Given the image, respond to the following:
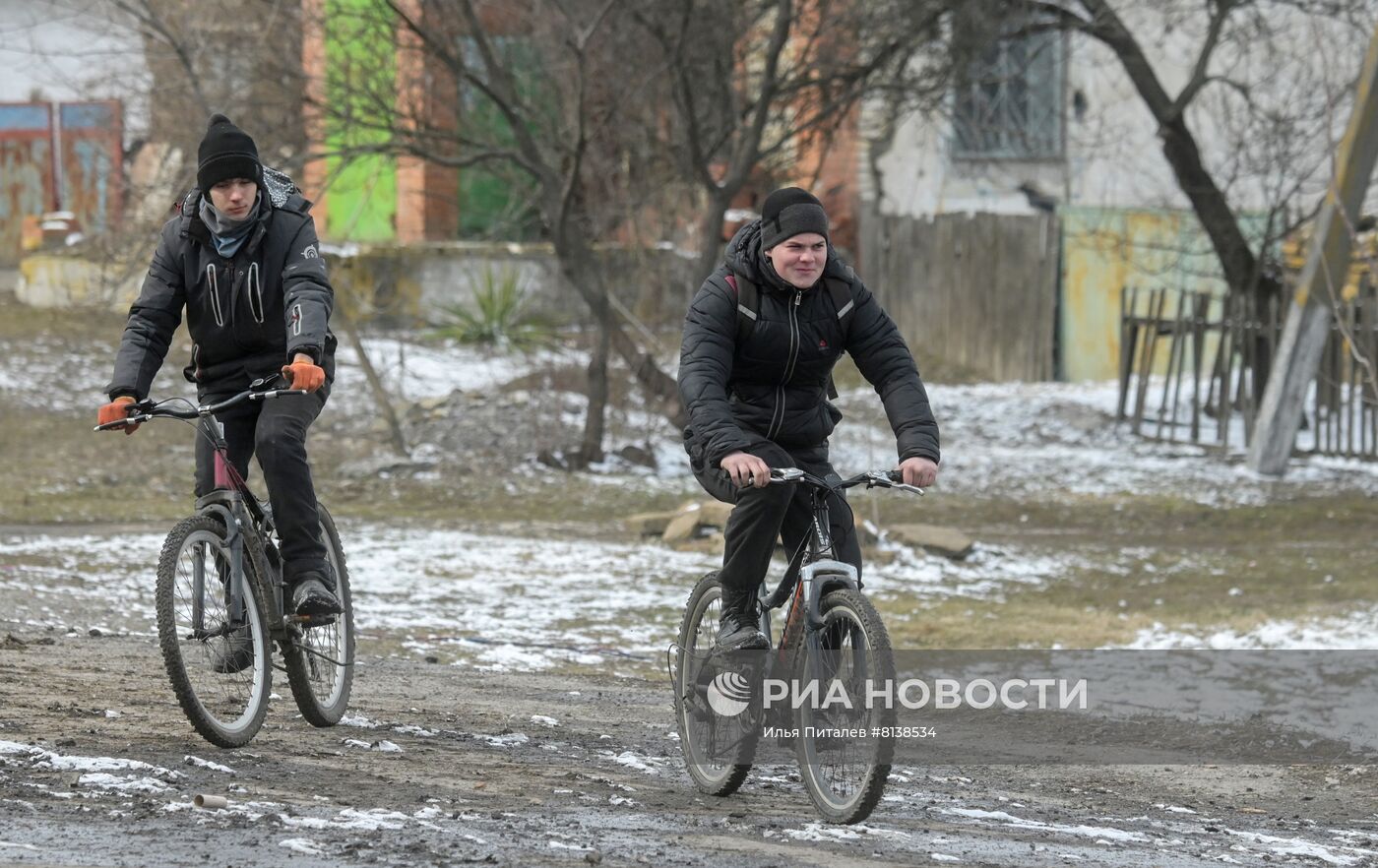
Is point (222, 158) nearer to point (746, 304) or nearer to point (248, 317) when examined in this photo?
point (248, 317)

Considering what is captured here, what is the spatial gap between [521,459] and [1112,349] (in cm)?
954

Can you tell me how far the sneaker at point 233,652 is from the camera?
5.59 metres

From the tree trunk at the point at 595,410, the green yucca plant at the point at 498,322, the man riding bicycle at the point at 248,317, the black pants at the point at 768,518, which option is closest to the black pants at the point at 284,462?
the man riding bicycle at the point at 248,317

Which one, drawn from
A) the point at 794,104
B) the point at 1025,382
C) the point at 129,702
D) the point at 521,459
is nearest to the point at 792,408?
the point at 129,702

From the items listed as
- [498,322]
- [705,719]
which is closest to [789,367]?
[705,719]

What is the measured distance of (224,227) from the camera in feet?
18.7

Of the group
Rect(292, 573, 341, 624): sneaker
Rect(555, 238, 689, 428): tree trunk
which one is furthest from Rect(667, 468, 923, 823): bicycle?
Rect(555, 238, 689, 428): tree trunk

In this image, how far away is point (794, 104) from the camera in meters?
17.2

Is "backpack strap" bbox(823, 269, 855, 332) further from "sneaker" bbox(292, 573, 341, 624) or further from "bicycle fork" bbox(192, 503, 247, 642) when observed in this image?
"bicycle fork" bbox(192, 503, 247, 642)

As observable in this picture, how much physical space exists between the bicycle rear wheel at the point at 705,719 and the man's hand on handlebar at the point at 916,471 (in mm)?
814

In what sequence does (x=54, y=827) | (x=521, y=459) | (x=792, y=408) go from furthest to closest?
1. (x=521, y=459)
2. (x=792, y=408)
3. (x=54, y=827)

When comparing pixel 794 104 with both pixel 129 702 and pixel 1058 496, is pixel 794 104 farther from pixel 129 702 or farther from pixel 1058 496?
pixel 129 702

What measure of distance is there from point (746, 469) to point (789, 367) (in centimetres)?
48

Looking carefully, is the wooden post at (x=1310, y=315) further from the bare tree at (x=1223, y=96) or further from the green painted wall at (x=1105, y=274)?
the green painted wall at (x=1105, y=274)
